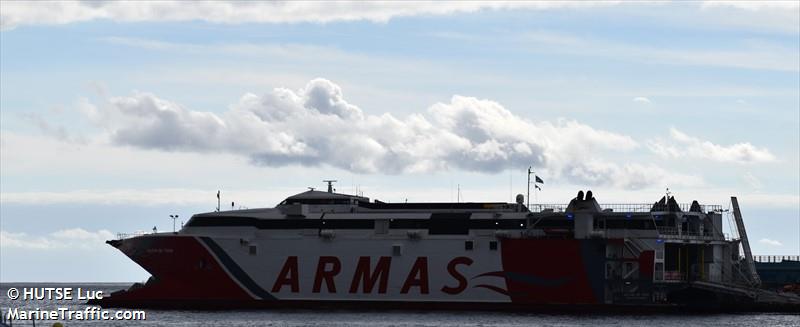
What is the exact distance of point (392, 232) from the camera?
68.9 m

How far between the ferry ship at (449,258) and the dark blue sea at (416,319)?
0.97 m

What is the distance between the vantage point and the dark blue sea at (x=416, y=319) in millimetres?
60625

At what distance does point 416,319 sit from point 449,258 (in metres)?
5.29

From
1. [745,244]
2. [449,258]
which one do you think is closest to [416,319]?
[449,258]

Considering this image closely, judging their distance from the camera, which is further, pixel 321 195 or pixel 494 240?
pixel 321 195

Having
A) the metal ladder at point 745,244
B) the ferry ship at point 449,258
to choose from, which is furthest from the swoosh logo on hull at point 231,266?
the metal ladder at point 745,244

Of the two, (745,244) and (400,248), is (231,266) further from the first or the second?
(745,244)

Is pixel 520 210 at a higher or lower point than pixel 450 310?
higher

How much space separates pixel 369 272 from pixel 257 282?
18.9ft

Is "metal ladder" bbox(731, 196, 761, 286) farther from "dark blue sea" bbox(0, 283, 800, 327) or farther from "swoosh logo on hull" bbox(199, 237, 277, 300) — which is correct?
"swoosh logo on hull" bbox(199, 237, 277, 300)

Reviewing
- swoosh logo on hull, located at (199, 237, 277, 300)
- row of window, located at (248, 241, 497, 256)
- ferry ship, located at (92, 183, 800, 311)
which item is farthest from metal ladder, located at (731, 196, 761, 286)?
swoosh logo on hull, located at (199, 237, 277, 300)

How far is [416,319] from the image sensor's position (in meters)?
63.2

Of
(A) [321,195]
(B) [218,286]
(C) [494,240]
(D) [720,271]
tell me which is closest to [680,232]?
(D) [720,271]

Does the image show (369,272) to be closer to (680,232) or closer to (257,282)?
(257,282)
